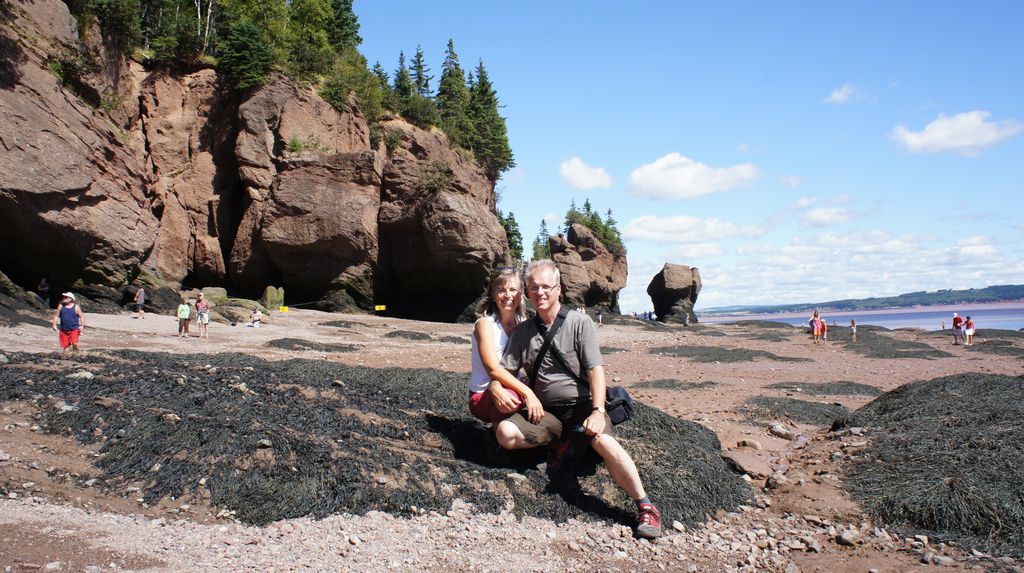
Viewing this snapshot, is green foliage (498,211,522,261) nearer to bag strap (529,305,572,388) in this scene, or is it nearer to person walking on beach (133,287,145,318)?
person walking on beach (133,287,145,318)

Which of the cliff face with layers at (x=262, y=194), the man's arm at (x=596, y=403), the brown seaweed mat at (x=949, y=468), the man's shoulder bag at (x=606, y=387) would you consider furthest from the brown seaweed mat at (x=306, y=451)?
the cliff face with layers at (x=262, y=194)

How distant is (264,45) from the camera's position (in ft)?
112

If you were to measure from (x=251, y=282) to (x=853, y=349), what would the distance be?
101 feet

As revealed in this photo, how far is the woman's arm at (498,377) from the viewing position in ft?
15.6

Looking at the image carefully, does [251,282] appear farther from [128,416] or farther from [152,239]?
[128,416]

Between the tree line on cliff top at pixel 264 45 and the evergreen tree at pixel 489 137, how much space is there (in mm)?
990

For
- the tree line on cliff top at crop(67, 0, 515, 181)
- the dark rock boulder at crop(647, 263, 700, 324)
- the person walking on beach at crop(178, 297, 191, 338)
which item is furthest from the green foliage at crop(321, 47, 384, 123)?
the dark rock boulder at crop(647, 263, 700, 324)

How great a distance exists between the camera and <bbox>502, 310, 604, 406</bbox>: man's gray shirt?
15.5ft

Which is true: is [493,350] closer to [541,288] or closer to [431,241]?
[541,288]

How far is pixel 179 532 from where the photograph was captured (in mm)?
3709

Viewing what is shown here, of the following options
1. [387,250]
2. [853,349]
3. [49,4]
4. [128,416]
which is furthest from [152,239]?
[853,349]

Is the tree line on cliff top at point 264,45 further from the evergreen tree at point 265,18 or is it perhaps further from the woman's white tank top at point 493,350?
the woman's white tank top at point 493,350

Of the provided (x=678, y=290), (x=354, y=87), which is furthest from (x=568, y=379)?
(x=678, y=290)

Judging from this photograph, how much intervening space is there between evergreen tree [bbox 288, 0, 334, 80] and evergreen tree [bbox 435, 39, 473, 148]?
9194 mm
